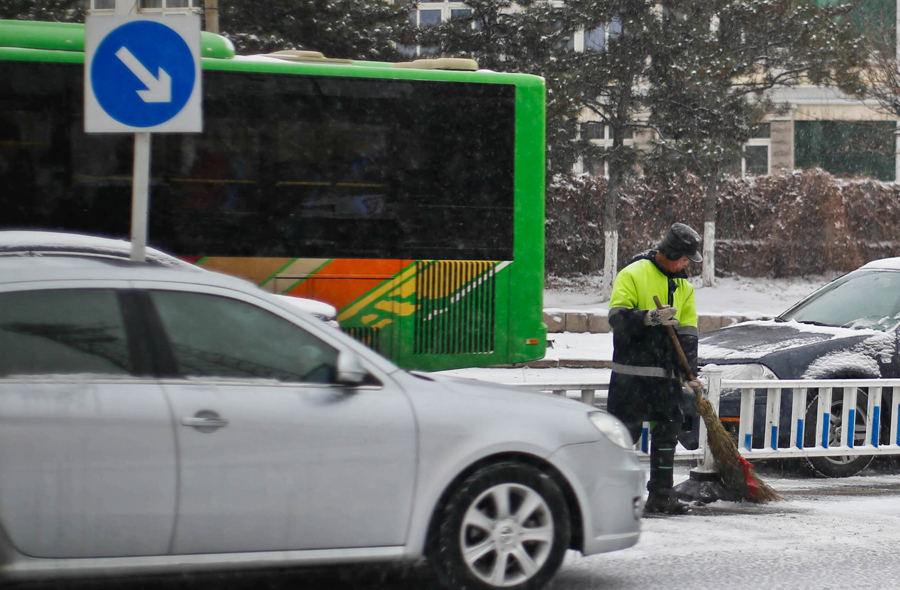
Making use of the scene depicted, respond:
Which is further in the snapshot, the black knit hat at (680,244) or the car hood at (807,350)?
the car hood at (807,350)

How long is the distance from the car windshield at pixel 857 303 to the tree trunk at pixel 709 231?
13.7 m

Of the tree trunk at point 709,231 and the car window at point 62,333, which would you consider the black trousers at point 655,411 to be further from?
the tree trunk at point 709,231

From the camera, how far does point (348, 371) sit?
4.66 m

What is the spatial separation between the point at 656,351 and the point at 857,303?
3499mm

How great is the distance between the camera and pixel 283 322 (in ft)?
15.6

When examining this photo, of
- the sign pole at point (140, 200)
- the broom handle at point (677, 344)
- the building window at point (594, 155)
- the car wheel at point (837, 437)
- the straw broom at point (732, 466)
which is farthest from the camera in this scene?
the building window at point (594, 155)

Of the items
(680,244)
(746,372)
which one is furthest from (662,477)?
(746,372)

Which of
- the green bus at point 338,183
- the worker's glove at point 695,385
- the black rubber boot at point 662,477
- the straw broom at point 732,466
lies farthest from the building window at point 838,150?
the black rubber boot at point 662,477

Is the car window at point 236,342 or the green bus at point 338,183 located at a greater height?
the green bus at point 338,183

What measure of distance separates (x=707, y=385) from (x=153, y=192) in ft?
15.1

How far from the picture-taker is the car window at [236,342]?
4.59m

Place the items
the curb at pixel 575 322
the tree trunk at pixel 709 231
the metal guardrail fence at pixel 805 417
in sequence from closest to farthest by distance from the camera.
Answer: the metal guardrail fence at pixel 805 417 < the curb at pixel 575 322 < the tree trunk at pixel 709 231

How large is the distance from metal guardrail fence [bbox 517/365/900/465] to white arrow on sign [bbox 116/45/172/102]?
341 cm

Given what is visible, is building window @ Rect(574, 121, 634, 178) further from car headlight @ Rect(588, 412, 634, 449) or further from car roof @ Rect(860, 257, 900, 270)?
car headlight @ Rect(588, 412, 634, 449)
